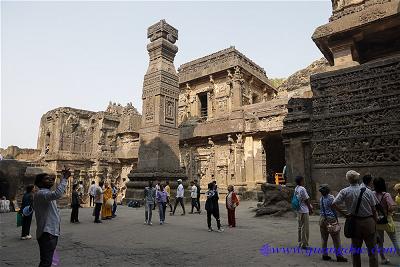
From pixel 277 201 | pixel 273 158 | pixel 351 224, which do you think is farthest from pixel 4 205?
pixel 273 158

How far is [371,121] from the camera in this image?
8.05 meters

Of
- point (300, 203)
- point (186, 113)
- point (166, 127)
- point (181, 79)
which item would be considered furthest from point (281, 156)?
→ point (300, 203)

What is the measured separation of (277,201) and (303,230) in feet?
15.1

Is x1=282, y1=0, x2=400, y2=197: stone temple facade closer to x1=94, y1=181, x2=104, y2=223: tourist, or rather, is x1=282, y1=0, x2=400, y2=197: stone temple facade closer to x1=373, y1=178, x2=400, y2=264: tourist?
x1=373, y1=178, x2=400, y2=264: tourist

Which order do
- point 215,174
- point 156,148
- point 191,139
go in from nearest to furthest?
1. point 156,148
2. point 215,174
3. point 191,139

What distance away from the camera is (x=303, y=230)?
4.93 metres

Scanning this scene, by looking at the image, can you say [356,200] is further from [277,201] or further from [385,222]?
[277,201]

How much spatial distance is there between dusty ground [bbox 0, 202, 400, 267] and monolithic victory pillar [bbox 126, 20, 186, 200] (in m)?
3.27

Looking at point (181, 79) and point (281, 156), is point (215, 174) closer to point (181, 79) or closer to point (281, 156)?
point (281, 156)

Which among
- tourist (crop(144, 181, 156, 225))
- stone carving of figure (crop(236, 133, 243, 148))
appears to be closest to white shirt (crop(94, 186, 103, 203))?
tourist (crop(144, 181, 156, 225))

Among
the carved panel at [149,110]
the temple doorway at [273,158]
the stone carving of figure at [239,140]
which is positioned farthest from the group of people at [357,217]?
the temple doorway at [273,158]

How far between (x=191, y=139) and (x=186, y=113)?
4654 millimetres

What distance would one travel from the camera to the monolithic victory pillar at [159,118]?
35.5 feet

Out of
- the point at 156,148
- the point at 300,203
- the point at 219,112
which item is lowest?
the point at 300,203
